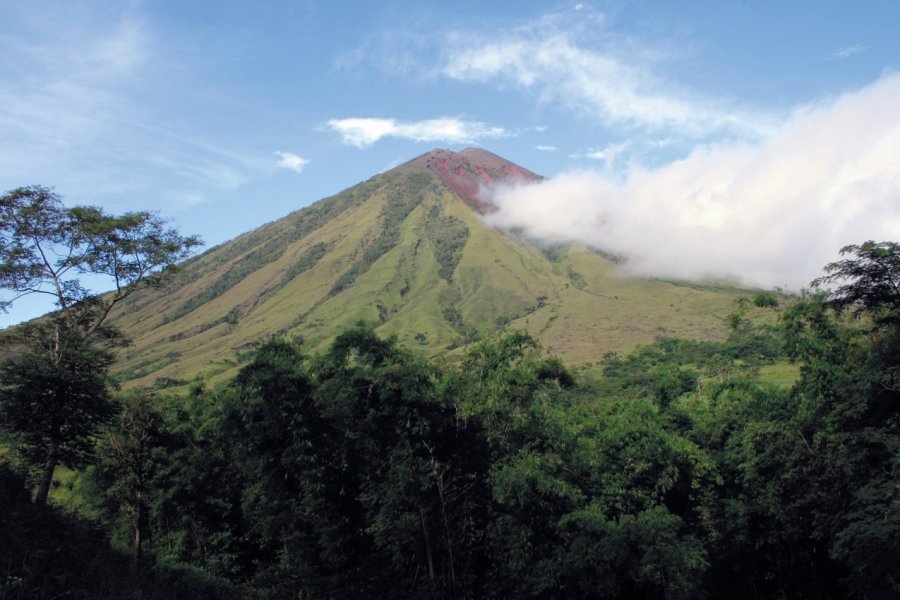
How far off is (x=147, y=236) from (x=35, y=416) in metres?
9.48

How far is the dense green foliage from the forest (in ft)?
0.31

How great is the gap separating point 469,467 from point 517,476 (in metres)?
2.51

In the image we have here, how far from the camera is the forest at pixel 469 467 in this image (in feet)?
62.2

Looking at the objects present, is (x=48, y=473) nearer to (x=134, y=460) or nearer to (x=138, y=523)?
(x=138, y=523)

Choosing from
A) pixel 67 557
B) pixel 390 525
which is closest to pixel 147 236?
pixel 67 557

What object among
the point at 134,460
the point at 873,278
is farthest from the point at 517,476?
the point at 134,460

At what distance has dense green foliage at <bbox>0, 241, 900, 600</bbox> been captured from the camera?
19781 millimetres

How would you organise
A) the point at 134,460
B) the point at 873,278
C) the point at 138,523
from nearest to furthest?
1. the point at 873,278
2. the point at 138,523
3. the point at 134,460

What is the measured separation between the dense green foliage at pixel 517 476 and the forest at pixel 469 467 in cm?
9

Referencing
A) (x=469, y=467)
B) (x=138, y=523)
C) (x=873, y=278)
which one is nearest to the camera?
(x=873, y=278)

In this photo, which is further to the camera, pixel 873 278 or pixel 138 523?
pixel 138 523

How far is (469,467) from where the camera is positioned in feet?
75.6

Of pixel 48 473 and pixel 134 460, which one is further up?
pixel 48 473

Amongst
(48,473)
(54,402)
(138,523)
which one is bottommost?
(138,523)
